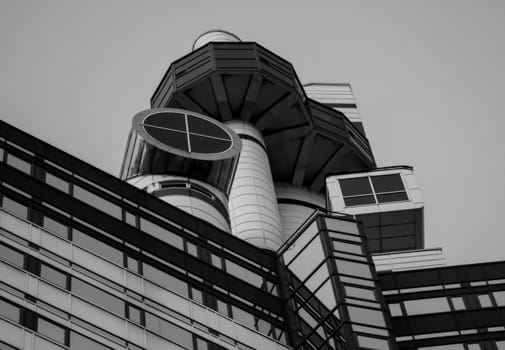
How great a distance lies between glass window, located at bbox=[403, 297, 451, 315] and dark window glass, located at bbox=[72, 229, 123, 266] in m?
14.4

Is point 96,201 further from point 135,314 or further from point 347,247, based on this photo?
point 347,247

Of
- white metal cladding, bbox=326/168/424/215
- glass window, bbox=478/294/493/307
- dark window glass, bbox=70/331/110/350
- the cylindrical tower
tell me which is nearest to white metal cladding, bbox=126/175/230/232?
the cylindrical tower

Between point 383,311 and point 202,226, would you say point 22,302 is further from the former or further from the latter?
point 383,311

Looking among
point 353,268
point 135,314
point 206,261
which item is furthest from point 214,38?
point 135,314

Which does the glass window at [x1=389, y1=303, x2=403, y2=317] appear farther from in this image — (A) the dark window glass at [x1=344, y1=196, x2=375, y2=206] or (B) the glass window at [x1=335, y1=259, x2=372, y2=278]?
(A) the dark window glass at [x1=344, y1=196, x2=375, y2=206]

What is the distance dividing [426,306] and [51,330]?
1929 centimetres

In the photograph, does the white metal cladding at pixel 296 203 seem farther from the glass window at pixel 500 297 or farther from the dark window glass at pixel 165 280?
the dark window glass at pixel 165 280

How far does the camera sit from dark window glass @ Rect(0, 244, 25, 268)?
32.4 metres

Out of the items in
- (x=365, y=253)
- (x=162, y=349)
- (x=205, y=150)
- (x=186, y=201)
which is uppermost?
(x=205, y=150)

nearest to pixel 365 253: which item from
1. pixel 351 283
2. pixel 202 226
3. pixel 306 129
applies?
pixel 351 283

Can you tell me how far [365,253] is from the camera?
142 feet

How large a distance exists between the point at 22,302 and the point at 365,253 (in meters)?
16.8

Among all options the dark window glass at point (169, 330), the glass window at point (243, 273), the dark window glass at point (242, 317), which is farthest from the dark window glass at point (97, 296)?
the glass window at point (243, 273)

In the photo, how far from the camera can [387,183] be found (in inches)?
2464
